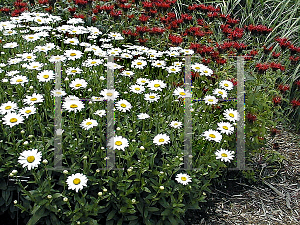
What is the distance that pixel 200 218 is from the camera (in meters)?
2.89

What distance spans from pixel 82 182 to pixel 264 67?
2022 mm

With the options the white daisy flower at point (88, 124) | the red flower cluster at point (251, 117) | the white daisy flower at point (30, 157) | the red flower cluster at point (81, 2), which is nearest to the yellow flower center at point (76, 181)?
the white daisy flower at point (30, 157)

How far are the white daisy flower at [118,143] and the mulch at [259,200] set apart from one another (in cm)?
97

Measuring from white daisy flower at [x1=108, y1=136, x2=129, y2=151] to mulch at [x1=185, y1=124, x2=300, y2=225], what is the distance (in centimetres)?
97

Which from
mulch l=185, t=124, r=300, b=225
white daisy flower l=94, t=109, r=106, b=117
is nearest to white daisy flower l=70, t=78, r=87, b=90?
white daisy flower l=94, t=109, r=106, b=117

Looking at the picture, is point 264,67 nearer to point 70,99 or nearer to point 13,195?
point 70,99

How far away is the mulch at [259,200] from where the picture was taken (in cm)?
294

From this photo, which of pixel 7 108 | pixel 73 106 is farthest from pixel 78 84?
pixel 7 108

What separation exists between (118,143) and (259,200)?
64.4 inches

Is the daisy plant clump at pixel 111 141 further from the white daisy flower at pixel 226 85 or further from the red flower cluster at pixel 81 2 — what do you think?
the red flower cluster at pixel 81 2

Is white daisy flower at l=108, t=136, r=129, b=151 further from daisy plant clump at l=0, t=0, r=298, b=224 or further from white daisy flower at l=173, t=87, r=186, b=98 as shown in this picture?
white daisy flower at l=173, t=87, r=186, b=98

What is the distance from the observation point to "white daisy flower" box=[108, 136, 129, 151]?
2350 mm

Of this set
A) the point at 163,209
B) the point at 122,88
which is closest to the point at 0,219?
the point at 163,209

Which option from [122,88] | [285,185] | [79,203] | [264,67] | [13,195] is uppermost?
[264,67]
